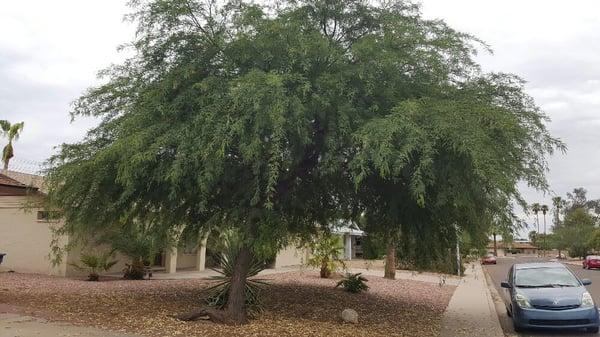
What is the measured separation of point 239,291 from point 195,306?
6.80 ft

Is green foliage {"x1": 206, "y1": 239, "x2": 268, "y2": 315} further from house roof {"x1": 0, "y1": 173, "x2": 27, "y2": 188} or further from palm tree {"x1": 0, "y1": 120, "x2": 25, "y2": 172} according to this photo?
palm tree {"x1": 0, "y1": 120, "x2": 25, "y2": 172}

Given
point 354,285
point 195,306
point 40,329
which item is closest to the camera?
point 40,329

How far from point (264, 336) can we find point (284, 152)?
3.35m

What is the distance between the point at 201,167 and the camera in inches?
368

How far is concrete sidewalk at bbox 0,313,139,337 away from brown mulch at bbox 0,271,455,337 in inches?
17.3

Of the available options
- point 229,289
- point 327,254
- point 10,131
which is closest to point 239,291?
point 229,289

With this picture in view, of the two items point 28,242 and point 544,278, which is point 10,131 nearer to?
point 28,242

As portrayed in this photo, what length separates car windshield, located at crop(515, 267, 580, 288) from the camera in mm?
13312

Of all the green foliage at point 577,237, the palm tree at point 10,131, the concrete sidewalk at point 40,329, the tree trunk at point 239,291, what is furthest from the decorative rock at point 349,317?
the green foliage at point 577,237

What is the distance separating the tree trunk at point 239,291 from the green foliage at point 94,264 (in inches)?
344

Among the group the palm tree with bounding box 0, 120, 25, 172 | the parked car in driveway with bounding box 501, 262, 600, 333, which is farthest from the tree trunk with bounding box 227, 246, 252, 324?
the palm tree with bounding box 0, 120, 25, 172

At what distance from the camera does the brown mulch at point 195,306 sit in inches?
423

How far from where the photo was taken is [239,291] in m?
11.6

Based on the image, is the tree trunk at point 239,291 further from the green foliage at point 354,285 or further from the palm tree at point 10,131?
the palm tree at point 10,131
